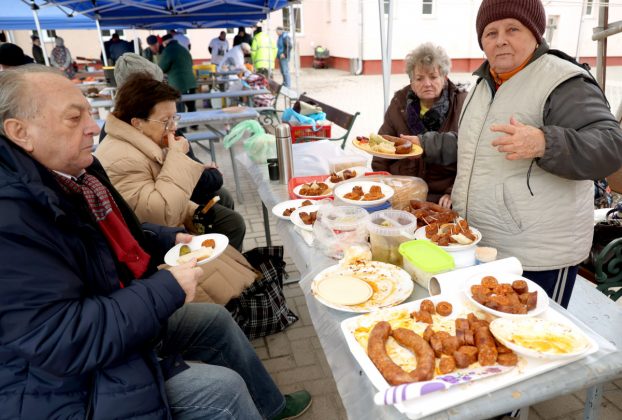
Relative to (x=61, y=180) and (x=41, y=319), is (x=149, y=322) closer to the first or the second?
(x=41, y=319)

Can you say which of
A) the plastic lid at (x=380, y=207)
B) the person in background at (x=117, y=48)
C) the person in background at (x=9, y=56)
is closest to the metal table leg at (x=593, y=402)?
the plastic lid at (x=380, y=207)

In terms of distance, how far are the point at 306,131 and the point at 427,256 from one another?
3.85 meters

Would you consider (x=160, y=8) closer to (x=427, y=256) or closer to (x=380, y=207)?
(x=380, y=207)

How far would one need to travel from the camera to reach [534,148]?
65.0 inches

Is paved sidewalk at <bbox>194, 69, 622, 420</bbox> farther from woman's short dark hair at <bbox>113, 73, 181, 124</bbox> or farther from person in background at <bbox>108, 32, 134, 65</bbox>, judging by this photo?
person in background at <bbox>108, 32, 134, 65</bbox>

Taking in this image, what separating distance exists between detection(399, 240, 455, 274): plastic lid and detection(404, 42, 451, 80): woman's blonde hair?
1.88 metres

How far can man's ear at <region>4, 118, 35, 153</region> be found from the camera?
1424mm

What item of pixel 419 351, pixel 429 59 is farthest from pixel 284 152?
pixel 419 351

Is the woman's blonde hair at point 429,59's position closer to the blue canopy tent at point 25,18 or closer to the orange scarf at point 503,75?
the orange scarf at point 503,75

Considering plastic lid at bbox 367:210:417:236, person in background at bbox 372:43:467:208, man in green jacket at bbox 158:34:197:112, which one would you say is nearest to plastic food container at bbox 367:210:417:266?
plastic lid at bbox 367:210:417:236

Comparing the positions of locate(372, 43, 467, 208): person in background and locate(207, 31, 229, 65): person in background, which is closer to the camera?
locate(372, 43, 467, 208): person in background

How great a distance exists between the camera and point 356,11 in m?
21.7

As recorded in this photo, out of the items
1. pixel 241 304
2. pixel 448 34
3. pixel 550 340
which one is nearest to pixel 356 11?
pixel 448 34

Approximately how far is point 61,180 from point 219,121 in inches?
191
